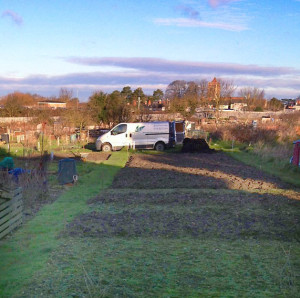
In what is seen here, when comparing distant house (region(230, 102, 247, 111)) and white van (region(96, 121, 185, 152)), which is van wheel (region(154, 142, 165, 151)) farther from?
distant house (region(230, 102, 247, 111))

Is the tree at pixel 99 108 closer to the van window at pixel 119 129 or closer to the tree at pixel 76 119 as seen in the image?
the tree at pixel 76 119

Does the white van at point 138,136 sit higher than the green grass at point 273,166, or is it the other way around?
the white van at point 138,136

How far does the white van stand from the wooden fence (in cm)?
1582

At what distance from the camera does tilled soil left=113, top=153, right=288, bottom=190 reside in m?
12.9

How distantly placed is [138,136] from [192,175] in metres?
9.78

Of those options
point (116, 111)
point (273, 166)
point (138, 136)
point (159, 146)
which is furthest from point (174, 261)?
point (116, 111)

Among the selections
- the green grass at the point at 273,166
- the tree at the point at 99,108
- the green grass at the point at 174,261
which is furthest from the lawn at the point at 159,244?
the tree at the point at 99,108

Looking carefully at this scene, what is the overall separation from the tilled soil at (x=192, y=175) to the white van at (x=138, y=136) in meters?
3.42

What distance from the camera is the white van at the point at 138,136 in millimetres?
23938

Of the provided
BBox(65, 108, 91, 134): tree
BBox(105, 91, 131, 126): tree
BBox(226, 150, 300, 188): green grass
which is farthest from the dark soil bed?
BBox(105, 91, 131, 126): tree

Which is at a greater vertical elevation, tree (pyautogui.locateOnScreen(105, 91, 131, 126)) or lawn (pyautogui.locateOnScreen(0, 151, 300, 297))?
tree (pyautogui.locateOnScreen(105, 91, 131, 126))

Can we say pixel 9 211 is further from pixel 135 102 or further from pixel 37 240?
pixel 135 102

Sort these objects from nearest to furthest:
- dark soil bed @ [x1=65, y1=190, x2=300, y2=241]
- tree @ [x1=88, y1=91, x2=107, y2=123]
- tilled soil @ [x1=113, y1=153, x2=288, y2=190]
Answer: dark soil bed @ [x1=65, y1=190, x2=300, y2=241]
tilled soil @ [x1=113, y1=153, x2=288, y2=190]
tree @ [x1=88, y1=91, x2=107, y2=123]

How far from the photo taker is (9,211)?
24.6 feet
